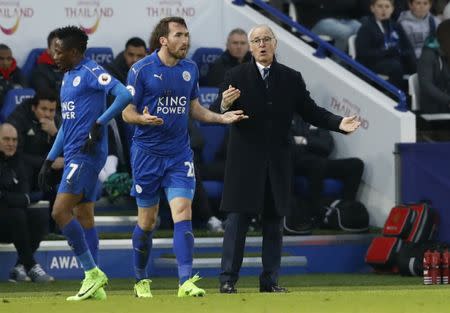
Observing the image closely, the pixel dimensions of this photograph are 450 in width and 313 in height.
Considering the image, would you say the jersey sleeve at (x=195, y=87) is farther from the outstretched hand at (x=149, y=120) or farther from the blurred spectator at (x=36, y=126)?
the blurred spectator at (x=36, y=126)

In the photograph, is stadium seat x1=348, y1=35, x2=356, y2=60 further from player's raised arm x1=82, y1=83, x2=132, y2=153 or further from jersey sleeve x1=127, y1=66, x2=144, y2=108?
player's raised arm x1=82, y1=83, x2=132, y2=153

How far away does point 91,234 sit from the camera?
44.4 feet

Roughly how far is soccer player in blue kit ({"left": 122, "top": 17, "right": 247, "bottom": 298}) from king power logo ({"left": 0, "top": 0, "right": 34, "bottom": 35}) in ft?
23.6

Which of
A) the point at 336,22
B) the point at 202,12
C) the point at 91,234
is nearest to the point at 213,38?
the point at 202,12

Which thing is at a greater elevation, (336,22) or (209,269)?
(336,22)

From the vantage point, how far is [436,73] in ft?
65.1

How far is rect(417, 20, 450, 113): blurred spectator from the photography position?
1967cm

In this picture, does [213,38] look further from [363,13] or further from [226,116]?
[226,116]

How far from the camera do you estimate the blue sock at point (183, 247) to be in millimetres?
12332

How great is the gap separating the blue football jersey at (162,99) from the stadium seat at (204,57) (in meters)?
7.24

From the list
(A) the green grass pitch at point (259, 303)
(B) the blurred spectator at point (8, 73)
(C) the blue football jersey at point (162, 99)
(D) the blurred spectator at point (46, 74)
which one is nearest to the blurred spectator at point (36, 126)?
(B) the blurred spectator at point (8, 73)

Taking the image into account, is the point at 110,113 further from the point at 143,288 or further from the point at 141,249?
the point at 143,288

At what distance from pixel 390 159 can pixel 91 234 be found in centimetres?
646

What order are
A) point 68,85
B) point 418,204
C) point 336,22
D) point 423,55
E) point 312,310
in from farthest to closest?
1. point 336,22
2. point 423,55
3. point 418,204
4. point 68,85
5. point 312,310
